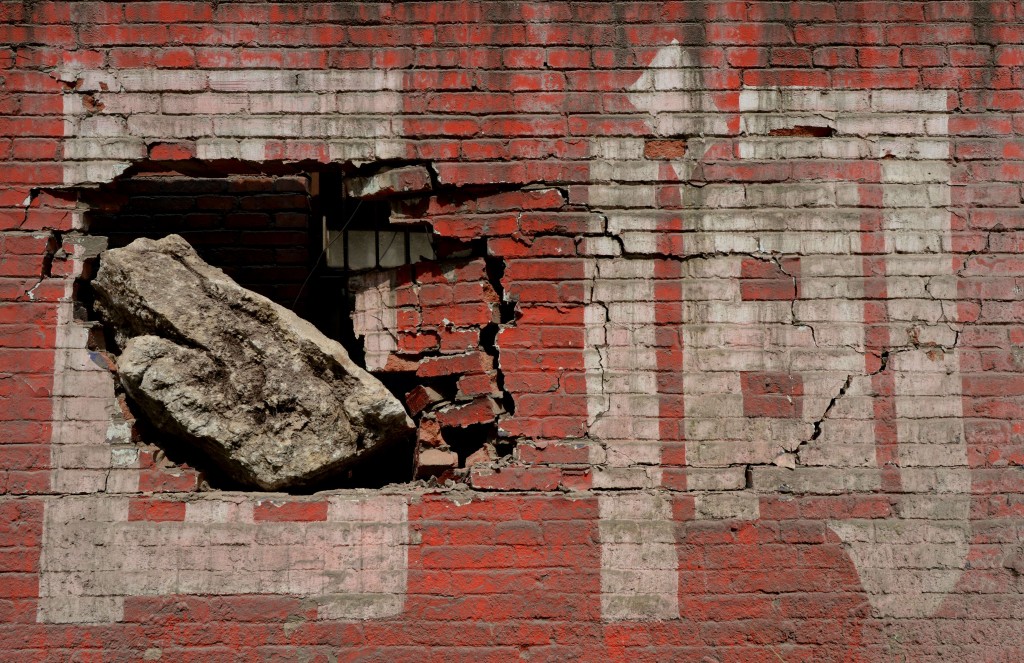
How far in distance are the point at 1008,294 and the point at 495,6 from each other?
2343 millimetres

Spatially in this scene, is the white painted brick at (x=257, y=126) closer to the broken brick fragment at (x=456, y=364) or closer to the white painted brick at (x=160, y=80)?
the white painted brick at (x=160, y=80)

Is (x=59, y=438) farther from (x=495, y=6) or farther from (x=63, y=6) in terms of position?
(x=495, y=6)

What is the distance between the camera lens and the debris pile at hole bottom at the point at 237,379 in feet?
10.3

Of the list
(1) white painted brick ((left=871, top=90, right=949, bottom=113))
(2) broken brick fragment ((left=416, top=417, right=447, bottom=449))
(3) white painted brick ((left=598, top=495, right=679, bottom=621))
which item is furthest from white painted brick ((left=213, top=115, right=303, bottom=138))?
(1) white painted brick ((left=871, top=90, right=949, bottom=113))

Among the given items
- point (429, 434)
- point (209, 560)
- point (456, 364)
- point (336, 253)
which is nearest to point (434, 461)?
point (429, 434)

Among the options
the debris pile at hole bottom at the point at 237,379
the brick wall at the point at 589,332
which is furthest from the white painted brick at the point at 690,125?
the debris pile at hole bottom at the point at 237,379

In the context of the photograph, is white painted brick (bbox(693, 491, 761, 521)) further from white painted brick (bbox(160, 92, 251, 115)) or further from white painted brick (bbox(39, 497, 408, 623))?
white painted brick (bbox(160, 92, 251, 115))

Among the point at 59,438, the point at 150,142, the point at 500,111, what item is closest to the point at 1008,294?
the point at 500,111

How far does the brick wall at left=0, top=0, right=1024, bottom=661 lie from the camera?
10.2ft

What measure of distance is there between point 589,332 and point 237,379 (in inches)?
54.4

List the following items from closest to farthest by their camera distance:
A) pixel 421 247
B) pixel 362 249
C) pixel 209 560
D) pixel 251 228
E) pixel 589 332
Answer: pixel 209 560 → pixel 589 332 → pixel 421 247 → pixel 251 228 → pixel 362 249

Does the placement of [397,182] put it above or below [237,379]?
above

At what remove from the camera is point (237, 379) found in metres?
3.17

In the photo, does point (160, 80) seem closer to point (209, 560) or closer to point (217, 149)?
point (217, 149)
